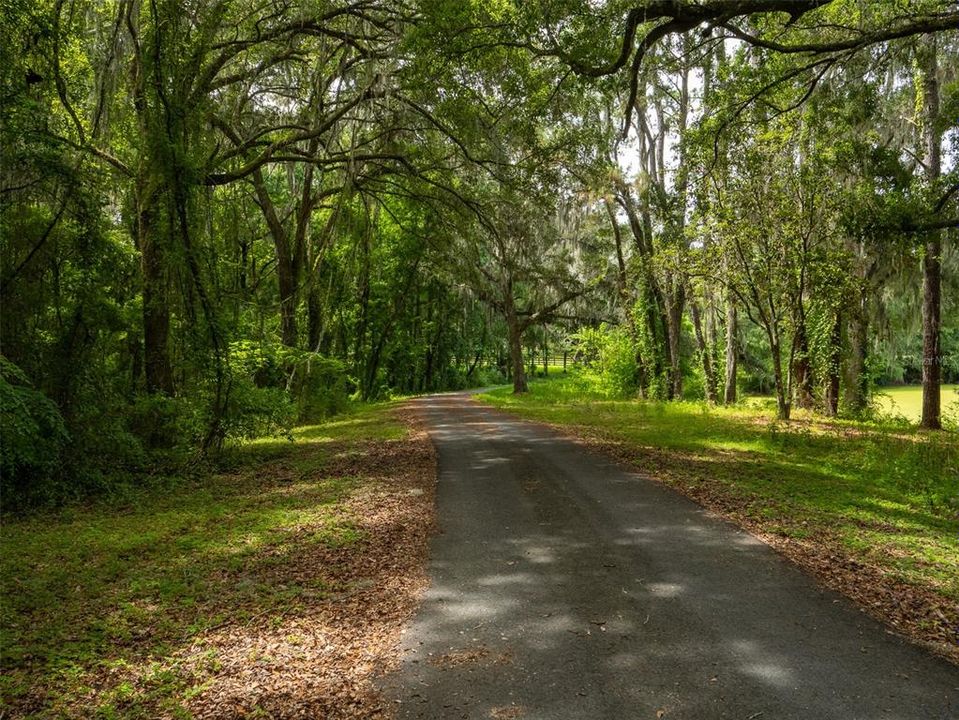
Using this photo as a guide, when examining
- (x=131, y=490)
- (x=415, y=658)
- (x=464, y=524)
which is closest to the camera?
(x=415, y=658)

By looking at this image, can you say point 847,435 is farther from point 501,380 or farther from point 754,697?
point 501,380

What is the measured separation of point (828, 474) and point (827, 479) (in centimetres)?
45

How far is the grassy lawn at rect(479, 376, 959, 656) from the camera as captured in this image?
5590 millimetres

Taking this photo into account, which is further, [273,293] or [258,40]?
[273,293]

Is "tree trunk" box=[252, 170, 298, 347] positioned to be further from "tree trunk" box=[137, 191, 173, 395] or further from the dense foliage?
"tree trunk" box=[137, 191, 173, 395]

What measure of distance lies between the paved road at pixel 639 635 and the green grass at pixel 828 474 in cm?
114

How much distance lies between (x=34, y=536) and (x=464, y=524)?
15.2ft

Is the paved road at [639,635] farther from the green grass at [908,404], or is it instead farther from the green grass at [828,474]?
the green grass at [908,404]

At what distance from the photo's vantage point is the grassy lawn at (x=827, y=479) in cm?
559

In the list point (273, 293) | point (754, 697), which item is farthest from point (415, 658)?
point (273, 293)

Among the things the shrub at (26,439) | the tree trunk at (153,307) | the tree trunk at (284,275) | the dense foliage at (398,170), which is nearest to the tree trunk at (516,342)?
the dense foliage at (398,170)

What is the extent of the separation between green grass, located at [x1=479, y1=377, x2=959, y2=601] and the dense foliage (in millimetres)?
2806

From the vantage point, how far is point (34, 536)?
6402mm

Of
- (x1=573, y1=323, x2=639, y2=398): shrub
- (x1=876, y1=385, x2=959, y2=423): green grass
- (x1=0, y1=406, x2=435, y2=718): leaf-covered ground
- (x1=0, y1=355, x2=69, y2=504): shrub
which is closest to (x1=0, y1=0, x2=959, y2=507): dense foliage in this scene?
(x1=0, y1=355, x2=69, y2=504): shrub
